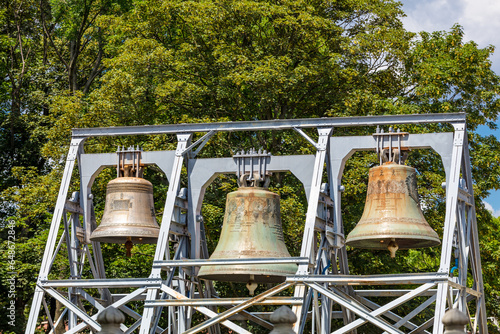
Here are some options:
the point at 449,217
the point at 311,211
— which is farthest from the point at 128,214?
the point at 449,217

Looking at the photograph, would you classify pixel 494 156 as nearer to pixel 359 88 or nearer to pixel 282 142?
pixel 359 88

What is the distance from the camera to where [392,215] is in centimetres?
1305

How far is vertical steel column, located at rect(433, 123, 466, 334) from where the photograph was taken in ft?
37.8

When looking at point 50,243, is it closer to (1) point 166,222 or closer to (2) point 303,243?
(1) point 166,222

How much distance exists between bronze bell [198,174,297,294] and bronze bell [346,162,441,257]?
1.18m

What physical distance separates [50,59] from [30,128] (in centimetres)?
388

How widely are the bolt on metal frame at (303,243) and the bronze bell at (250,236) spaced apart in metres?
0.41

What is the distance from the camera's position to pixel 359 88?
85.1ft

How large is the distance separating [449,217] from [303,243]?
6.99ft

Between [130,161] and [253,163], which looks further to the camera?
[130,161]

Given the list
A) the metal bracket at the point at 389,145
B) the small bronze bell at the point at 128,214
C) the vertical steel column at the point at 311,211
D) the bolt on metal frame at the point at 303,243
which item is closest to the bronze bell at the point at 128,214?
the small bronze bell at the point at 128,214

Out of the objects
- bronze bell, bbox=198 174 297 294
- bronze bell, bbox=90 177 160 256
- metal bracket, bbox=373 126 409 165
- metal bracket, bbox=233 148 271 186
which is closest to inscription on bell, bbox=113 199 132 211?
bronze bell, bbox=90 177 160 256

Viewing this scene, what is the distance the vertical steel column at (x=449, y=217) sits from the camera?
453 inches

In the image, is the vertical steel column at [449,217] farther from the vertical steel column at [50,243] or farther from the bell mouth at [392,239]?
the vertical steel column at [50,243]
